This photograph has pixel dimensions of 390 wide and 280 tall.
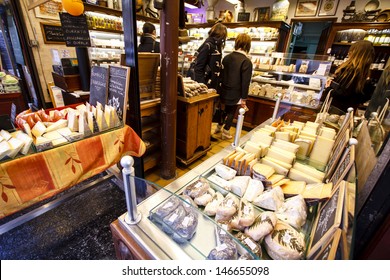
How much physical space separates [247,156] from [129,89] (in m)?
1.28

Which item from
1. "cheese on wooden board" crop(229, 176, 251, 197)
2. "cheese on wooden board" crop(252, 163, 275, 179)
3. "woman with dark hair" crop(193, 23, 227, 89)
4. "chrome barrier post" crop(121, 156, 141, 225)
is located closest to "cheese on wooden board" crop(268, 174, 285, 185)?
"cheese on wooden board" crop(252, 163, 275, 179)

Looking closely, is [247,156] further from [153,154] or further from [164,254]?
[153,154]

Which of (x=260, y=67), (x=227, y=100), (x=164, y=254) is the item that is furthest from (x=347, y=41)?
(x=164, y=254)

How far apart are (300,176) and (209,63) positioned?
254 cm

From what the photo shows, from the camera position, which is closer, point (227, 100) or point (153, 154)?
point (153, 154)

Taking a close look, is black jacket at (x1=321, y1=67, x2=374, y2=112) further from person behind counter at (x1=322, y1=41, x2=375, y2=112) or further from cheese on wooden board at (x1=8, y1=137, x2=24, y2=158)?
cheese on wooden board at (x1=8, y1=137, x2=24, y2=158)

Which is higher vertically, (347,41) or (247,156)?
(347,41)

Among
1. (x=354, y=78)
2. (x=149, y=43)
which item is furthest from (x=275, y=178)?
(x=149, y=43)

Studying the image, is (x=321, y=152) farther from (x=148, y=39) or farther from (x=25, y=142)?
(x=148, y=39)

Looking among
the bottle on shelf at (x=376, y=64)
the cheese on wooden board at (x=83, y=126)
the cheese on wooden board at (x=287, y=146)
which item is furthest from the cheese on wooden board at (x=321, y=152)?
the bottle on shelf at (x=376, y=64)

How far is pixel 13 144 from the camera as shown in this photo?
1173mm

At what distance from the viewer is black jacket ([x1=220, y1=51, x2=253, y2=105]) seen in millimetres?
3127

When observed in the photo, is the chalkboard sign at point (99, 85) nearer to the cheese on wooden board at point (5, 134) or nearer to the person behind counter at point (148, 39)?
the cheese on wooden board at point (5, 134)

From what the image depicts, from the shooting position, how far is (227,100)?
11.3ft
